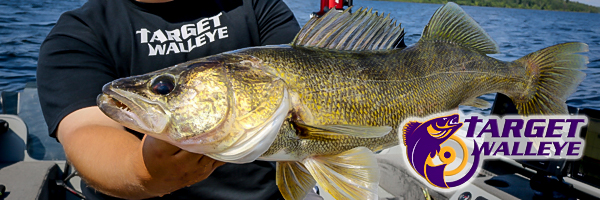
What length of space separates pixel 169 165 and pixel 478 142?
3145 millimetres

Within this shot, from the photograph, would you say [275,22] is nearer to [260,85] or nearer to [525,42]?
[260,85]

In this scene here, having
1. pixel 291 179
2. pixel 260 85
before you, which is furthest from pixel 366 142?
pixel 260 85

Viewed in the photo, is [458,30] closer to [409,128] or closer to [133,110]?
[409,128]

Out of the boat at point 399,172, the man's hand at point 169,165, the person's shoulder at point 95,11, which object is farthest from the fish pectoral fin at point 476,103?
the person's shoulder at point 95,11

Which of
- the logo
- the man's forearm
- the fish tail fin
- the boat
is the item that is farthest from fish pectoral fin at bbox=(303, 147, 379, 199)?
the boat

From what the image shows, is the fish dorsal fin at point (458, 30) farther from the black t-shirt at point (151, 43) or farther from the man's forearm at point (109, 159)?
the man's forearm at point (109, 159)

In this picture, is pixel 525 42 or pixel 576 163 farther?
pixel 525 42

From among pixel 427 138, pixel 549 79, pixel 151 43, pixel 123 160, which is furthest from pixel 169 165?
pixel 549 79

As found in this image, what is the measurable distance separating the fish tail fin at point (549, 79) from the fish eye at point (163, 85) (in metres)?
1.65

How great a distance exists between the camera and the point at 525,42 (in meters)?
16.5

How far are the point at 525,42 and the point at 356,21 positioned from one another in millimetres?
18010

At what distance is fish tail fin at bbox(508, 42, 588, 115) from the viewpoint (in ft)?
6.00

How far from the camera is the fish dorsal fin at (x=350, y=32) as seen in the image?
148cm

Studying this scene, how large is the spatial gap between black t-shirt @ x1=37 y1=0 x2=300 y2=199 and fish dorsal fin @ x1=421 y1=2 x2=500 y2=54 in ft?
2.42
